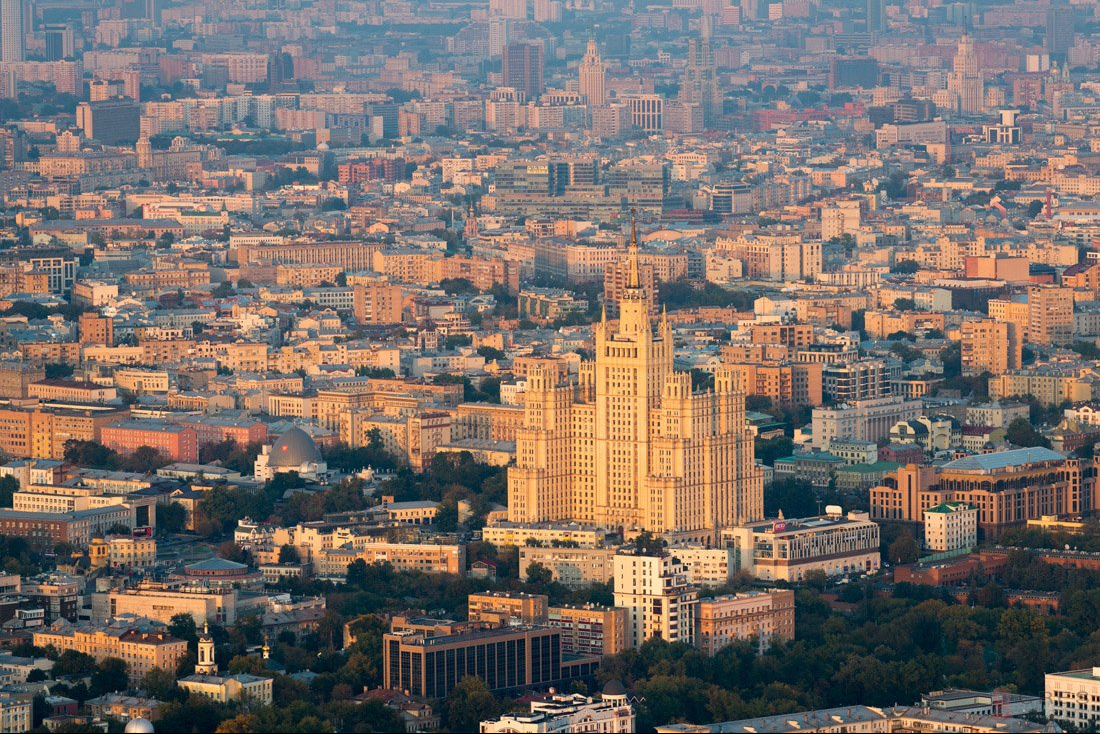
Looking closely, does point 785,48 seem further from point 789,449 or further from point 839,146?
point 789,449

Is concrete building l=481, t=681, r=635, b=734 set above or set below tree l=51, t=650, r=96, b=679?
above

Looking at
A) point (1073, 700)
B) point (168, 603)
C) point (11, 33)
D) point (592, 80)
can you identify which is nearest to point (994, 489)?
point (168, 603)

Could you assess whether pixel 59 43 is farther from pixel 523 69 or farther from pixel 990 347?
pixel 990 347

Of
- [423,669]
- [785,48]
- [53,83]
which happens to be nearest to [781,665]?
[423,669]

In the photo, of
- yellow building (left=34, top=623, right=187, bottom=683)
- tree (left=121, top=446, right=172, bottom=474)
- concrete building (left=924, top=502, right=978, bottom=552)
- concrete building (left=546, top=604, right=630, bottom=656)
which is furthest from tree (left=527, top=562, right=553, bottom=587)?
tree (left=121, top=446, right=172, bottom=474)

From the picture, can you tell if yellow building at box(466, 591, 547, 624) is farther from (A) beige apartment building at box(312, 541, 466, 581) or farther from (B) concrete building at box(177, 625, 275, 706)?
(B) concrete building at box(177, 625, 275, 706)

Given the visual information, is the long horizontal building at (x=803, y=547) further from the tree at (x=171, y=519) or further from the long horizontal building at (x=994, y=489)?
the tree at (x=171, y=519)

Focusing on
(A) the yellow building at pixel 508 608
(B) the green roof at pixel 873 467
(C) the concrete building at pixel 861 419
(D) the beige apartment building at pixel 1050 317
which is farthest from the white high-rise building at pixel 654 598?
→ (D) the beige apartment building at pixel 1050 317
